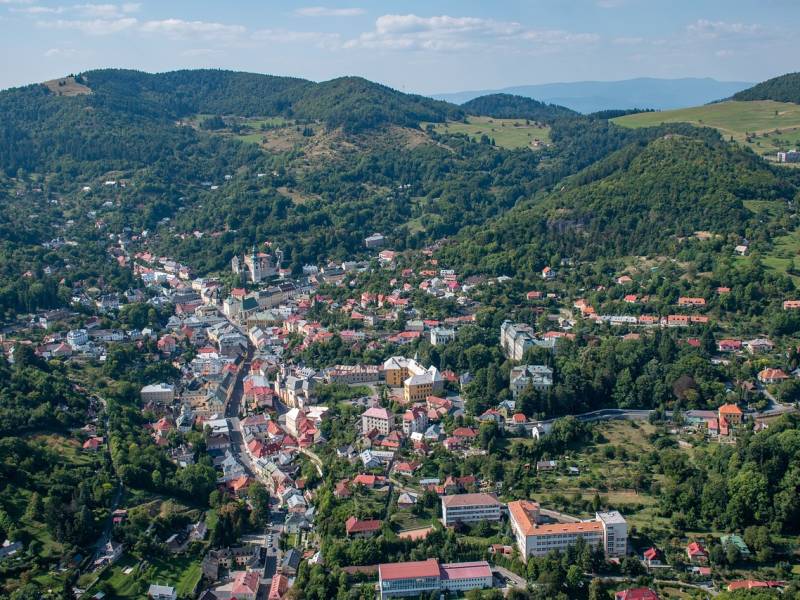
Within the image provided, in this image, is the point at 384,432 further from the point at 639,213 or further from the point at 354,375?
the point at 639,213

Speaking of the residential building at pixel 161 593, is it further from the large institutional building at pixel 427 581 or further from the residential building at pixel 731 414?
A: the residential building at pixel 731 414

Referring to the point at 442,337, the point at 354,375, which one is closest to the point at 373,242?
the point at 442,337

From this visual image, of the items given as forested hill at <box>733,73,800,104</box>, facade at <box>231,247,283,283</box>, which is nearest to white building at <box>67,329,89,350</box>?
facade at <box>231,247,283,283</box>

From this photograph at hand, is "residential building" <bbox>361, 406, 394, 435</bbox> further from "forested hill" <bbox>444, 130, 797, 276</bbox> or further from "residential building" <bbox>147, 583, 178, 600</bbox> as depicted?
"forested hill" <bbox>444, 130, 797, 276</bbox>

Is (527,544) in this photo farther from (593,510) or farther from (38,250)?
(38,250)

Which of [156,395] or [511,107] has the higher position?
[511,107]

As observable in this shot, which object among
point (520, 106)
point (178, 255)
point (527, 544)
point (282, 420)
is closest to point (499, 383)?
point (282, 420)
